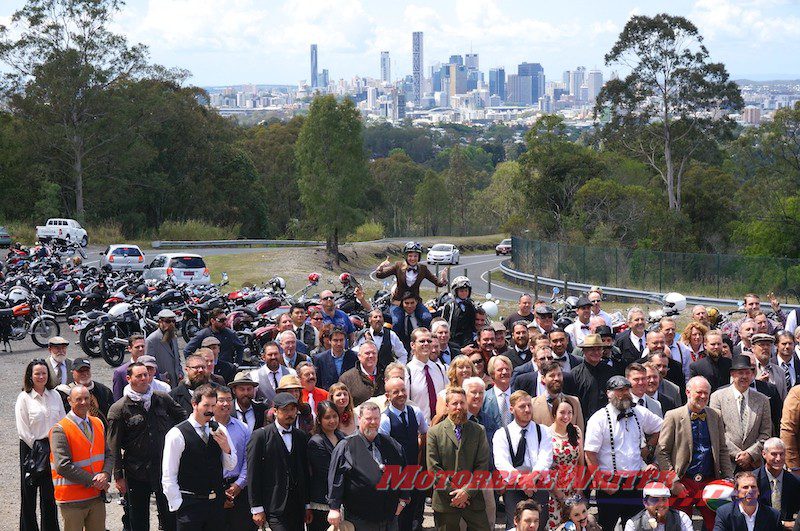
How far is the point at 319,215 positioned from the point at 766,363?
44121mm

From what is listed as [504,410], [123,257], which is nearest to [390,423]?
[504,410]

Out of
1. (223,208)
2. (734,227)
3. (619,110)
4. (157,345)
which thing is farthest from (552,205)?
(157,345)

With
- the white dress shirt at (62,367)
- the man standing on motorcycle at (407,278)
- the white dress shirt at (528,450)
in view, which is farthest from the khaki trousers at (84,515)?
the man standing on motorcycle at (407,278)

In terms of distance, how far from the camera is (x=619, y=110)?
5941 cm

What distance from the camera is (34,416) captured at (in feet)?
30.1

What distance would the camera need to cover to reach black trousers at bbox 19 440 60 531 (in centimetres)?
929

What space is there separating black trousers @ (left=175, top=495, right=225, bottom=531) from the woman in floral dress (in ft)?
8.49

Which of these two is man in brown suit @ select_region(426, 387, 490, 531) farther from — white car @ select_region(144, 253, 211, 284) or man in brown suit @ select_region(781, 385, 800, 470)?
white car @ select_region(144, 253, 211, 284)

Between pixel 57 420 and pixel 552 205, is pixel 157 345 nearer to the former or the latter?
pixel 57 420

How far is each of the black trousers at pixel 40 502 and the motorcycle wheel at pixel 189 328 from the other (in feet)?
36.9

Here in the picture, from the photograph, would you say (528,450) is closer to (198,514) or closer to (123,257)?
(198,514)

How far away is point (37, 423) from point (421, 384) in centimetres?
340

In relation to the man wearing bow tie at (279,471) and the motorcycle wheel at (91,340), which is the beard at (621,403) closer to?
the man wearing bow tie at (279,471)

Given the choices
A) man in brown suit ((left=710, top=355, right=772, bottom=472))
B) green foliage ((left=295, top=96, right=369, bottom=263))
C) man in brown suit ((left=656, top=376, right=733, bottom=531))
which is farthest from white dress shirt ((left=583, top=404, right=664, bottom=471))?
green foliage ((left=295, top=96, right=369, bottom=263))
